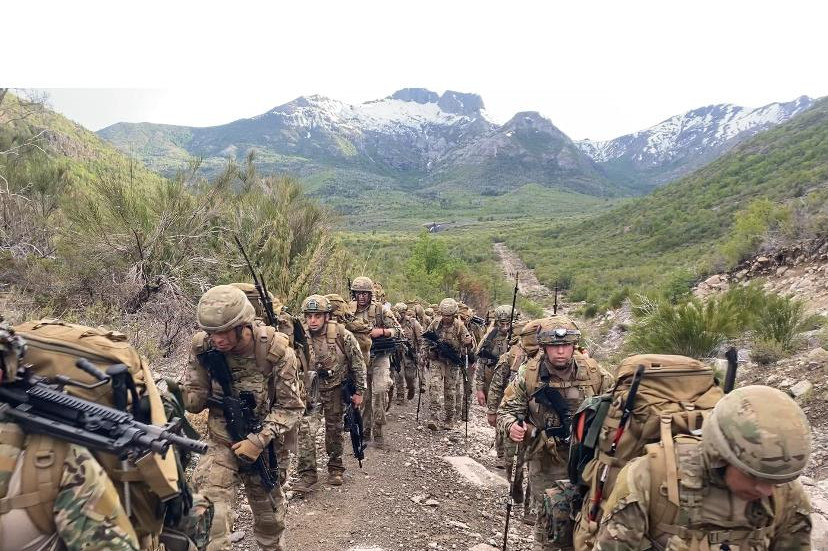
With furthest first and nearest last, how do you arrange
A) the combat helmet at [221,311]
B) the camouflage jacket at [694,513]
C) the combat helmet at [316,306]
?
the combat helmet at [316,306] < the combat helmet at [221,311] < the camouflage jacket at [694,513]

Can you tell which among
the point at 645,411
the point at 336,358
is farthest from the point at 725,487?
the point at 336,358

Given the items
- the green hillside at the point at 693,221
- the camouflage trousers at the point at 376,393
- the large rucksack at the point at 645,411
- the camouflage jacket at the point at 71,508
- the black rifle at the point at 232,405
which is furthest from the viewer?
the green hillside at the point at 693,221

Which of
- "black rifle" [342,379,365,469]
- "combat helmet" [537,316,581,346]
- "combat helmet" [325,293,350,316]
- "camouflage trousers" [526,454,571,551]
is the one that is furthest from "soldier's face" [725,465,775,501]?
"combat helmet" [325,293,350,316]

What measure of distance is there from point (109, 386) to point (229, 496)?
74.6 inches

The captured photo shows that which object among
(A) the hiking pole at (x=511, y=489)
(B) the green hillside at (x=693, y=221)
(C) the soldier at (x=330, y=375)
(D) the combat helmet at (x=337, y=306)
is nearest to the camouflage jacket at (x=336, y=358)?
(C) the soldier at (x=330, y=375)

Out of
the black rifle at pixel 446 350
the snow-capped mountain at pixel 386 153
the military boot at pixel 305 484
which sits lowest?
the military boot at pixel 305 484

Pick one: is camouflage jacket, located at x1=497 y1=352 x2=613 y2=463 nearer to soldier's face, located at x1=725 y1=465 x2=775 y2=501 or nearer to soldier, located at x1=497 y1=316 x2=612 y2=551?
soldier, located at x1=497 y1=316 x2=612 y2=551

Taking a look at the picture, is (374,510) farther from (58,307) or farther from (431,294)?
(431,294)

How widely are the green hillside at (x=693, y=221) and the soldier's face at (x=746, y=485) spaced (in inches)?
526

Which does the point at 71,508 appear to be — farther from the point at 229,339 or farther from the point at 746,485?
the point at 746,485

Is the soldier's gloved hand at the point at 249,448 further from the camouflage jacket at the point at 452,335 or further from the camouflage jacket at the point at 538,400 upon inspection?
the camouflage jacket at the point at 452,335

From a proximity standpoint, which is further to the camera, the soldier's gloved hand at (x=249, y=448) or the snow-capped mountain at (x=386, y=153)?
the snow-capped mountain at (x=386, y=153)

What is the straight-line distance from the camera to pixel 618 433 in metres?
2.49

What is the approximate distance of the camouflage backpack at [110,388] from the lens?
1.86 meters
